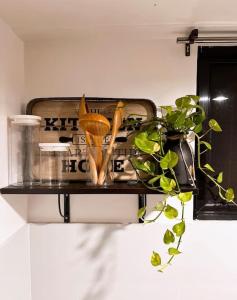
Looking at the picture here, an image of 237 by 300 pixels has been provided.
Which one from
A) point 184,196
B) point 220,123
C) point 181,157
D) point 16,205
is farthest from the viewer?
point 220,123

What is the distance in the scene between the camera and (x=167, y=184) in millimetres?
909

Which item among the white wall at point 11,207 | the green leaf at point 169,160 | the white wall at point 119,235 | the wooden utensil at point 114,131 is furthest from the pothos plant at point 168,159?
the white wall at point 11,207

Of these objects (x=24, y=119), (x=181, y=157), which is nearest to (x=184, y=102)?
(x=181, y=157)

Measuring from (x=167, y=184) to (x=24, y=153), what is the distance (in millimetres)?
656

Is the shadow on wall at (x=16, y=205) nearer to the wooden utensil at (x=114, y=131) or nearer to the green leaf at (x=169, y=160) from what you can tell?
the wooden utensil at (x=114, y=131)

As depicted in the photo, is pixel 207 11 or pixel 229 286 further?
pixel 229 286

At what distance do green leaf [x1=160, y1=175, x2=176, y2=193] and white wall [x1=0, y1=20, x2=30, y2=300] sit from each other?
633 mm

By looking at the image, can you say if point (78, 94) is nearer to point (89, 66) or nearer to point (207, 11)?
point (89, 66)

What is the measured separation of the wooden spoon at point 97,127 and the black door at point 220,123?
51 centimetres

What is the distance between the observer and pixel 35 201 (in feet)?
4.01

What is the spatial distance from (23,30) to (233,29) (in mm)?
927

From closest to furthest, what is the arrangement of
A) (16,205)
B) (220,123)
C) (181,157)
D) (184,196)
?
(184,196)
(181,157)
(16,205)
(220,123)

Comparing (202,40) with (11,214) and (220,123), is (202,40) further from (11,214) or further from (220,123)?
(11,214)

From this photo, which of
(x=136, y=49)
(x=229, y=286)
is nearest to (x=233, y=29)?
(x=136, y=49)
